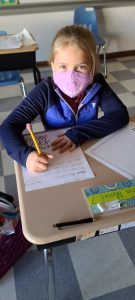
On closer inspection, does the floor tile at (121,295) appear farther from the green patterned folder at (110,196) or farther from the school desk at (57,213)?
the green patterned folder at (110,196)

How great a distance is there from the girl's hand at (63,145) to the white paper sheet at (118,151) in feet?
0.17

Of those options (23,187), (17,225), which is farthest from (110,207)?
(17,225)

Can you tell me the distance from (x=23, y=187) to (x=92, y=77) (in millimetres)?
543

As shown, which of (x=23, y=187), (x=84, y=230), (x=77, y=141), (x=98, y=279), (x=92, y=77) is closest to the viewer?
(x=84, y=230)

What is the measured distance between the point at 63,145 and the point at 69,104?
27 cm

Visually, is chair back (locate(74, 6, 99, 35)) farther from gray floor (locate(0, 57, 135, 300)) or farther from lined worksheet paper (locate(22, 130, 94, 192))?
lined worksheet paper (locate(22, 130, 94, 192))

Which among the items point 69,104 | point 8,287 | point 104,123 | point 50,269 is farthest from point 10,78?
point 50,269

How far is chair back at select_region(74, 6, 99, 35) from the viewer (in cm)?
323

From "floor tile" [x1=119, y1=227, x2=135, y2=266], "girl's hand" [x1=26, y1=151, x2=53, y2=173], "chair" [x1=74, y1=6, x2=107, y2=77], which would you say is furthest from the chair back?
"girl's hand" [x1=26, y1=151, x2=53, y2=173]

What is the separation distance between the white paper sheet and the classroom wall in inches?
110

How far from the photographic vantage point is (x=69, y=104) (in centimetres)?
107

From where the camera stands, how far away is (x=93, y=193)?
67 cm

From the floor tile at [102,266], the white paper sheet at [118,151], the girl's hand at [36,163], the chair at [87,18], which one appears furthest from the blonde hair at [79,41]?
the chair at [87,18]

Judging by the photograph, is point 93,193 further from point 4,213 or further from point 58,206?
point 4,213
